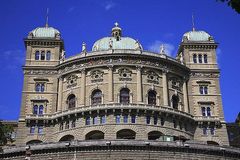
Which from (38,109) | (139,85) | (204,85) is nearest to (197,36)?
(204,85)

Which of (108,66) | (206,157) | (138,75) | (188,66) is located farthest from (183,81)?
(206,157)

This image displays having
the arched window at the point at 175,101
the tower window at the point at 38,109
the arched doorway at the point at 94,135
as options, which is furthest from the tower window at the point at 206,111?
the tower window at the point at 38,109

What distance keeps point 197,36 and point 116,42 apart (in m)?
17.8

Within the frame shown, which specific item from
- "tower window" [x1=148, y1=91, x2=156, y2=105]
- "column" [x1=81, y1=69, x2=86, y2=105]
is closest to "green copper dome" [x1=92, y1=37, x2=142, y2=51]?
"column" [x1=81, y1=69, x2=86, y2=105]

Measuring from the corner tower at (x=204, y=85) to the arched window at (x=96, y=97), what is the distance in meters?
18.1

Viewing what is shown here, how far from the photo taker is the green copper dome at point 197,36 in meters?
87.4

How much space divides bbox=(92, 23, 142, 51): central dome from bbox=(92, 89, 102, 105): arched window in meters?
11.2

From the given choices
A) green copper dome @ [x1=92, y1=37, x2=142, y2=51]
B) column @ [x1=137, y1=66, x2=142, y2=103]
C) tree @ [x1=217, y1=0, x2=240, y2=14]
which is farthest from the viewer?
green copper dome @ [x1=92, y1=37, x2=142, y2=51]

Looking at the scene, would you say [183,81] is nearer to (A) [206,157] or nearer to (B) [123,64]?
(B) [123,64]

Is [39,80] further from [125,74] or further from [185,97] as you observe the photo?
[185,97]

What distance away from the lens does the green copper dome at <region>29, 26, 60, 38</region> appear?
84.8m

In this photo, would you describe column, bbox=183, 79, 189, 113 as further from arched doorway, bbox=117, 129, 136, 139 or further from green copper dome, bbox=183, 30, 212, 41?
arched doorway, bbox=117, 129, 136, 139

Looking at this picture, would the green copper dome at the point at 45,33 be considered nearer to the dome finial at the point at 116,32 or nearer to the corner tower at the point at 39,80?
the corner tower at the point at 39,80

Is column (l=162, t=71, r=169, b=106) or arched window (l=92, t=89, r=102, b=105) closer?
arched window (l=92, t=89, r=102, b=105)
